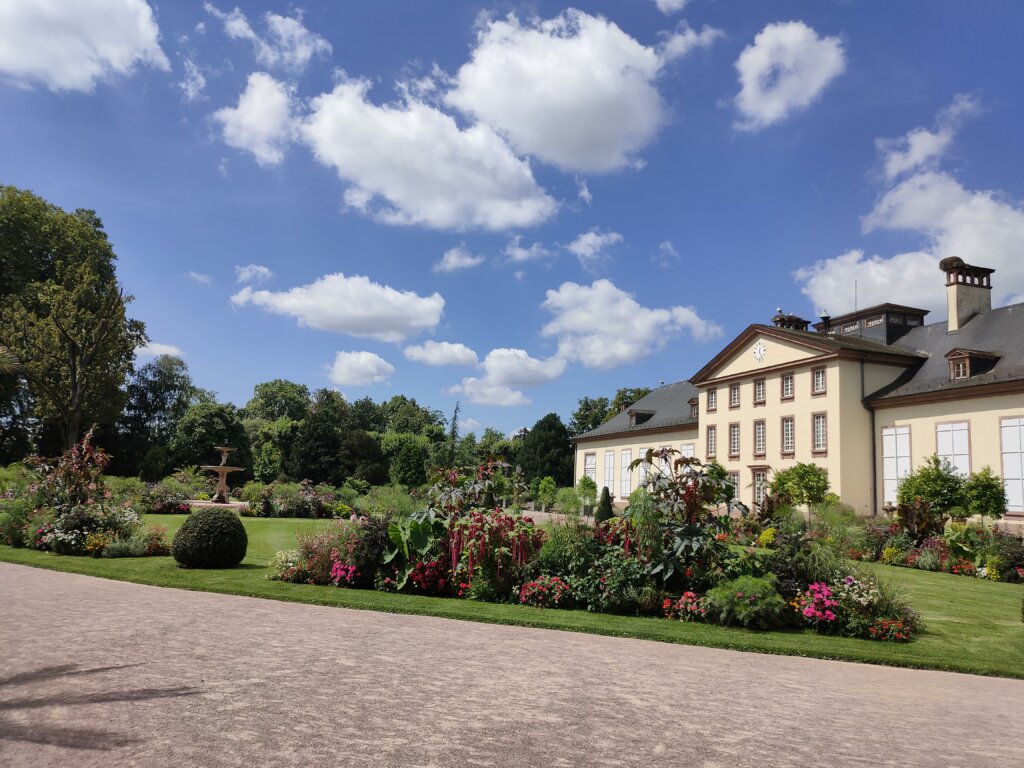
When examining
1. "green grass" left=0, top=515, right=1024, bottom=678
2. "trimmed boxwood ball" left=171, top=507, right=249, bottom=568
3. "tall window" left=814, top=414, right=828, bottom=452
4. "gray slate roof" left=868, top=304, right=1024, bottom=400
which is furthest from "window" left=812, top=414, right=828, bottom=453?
"trimmed boxwood ball" left=171, top=507, right=249, bottom=568

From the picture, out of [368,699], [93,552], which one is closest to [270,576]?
[93,552]

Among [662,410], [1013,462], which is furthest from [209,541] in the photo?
[662,410]

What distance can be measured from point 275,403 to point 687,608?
7902cm

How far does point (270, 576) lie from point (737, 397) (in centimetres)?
3132

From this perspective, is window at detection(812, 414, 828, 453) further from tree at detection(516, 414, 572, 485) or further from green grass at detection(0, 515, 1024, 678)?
tree at detection(516, 414, 572, 485)

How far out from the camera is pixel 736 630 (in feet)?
30.0

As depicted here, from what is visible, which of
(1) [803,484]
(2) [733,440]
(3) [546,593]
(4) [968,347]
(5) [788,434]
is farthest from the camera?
(2) [733,440]

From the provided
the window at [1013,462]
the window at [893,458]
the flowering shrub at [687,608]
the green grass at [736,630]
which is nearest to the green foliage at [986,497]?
the window at [1013,462]

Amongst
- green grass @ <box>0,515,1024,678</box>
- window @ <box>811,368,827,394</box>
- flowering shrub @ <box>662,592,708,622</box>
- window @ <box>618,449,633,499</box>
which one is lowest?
green grass @ <box>0,515,1024,678</box>

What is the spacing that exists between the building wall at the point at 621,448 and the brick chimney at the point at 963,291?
49.4 feet

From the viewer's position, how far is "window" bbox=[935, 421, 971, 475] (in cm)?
2742

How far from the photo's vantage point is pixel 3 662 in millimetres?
5727

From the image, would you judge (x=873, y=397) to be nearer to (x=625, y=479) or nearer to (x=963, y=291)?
(x=963, y=291)

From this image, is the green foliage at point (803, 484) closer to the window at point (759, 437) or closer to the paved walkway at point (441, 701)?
the window at point (759, 437)
